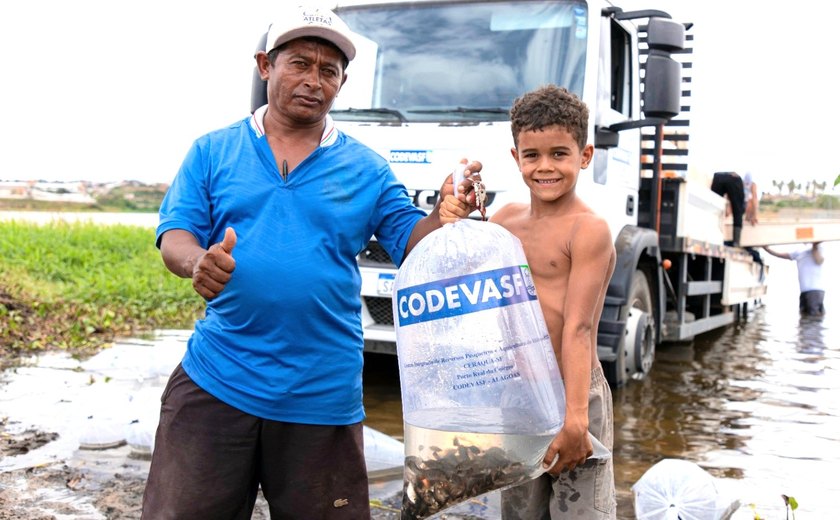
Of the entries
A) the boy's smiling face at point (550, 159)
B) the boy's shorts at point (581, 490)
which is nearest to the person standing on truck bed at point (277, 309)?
the boy's smiling face at point (550, 159)

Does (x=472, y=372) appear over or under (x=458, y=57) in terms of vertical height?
under

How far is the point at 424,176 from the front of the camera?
5543mm

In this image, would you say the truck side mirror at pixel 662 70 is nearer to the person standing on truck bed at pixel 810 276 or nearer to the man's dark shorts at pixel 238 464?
the man's dark shorts at pixel 238 464

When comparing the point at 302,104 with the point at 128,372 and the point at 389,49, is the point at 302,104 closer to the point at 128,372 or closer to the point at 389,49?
the point at 389,49

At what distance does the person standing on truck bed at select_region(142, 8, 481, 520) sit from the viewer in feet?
7.12

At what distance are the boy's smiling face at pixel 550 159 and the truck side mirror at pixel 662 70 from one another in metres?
3.32

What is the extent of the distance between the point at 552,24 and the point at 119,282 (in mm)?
6165

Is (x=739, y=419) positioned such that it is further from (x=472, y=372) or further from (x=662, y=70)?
(x=472, y=372)

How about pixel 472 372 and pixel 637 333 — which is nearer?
pixel 472 372

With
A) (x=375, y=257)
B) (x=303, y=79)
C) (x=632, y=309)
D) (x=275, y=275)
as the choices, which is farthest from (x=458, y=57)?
(x=275, y=275)

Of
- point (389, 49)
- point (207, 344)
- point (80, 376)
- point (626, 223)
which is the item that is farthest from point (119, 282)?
point (207, 344)

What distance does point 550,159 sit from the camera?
87.4 inches

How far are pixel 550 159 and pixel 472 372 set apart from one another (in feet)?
1.95

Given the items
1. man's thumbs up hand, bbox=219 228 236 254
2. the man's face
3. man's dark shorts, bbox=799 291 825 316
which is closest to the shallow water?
the man's face
